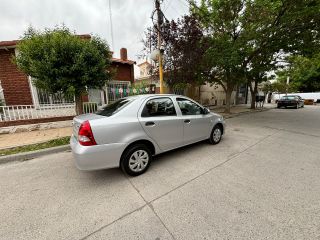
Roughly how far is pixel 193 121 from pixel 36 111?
24.1 feet

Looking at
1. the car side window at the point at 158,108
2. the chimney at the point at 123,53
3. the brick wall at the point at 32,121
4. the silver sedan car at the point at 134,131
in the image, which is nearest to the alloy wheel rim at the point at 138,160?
the silver sedan car at the point at 134,131

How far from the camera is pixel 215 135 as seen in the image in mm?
4945

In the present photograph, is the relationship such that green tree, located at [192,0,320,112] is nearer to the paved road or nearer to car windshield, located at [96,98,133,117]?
the paved road

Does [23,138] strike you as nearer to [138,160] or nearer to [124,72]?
[138,160]

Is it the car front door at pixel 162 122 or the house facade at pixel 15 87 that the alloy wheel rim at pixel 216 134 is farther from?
the house facade at pixel 15 87

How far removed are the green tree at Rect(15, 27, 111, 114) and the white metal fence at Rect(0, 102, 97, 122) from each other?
2358 millimetres

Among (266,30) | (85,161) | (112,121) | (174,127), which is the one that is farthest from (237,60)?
(85,161)

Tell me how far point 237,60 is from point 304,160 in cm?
593

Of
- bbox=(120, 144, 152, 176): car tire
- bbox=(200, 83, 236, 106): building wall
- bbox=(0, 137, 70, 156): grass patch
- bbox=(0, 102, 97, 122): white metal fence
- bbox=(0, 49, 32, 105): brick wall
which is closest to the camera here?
bbox=(120, 144, 152, 176): car tire

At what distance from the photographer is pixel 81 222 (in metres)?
2.10

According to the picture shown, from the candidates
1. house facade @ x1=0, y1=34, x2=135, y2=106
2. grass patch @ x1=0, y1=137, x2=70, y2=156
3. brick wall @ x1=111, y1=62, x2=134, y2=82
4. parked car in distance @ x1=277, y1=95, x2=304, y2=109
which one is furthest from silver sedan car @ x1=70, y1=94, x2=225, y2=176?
parked car in distance @ x1=277, y1=95, x2=304, y2=109

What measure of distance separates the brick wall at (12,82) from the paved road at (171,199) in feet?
18.4

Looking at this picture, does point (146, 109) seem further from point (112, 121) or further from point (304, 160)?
point (304, 160)

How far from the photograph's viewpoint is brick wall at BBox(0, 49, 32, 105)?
771 centimetres
